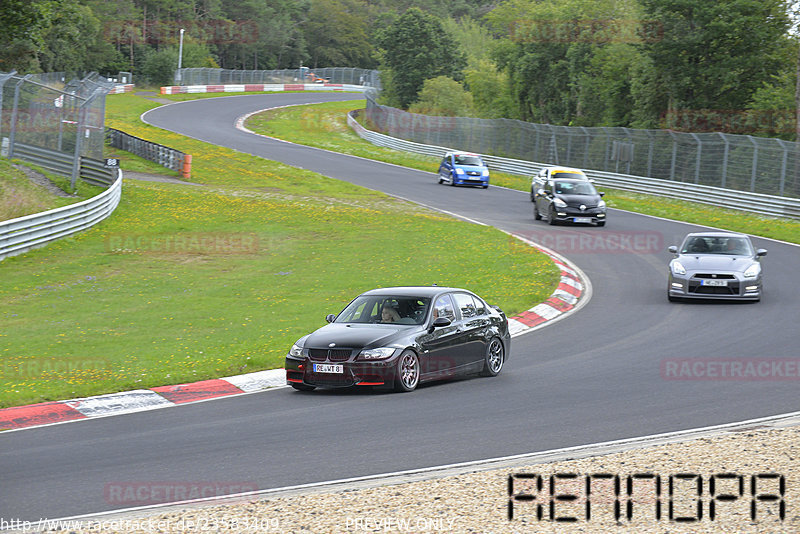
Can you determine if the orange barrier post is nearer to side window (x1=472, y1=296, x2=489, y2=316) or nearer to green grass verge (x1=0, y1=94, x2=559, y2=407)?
green grass verge (x1=0, y1=94, x2=559, y2=407)

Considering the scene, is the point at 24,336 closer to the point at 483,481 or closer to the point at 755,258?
the point at 483,481

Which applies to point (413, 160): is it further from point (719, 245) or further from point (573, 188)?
point (719, 245)

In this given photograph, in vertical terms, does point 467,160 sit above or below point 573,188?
above

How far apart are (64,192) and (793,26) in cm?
3795

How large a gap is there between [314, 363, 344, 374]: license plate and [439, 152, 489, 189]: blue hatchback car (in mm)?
32645

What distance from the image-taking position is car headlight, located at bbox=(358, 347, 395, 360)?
11938 millimetres

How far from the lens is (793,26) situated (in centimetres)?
4978

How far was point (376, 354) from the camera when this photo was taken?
11.9 m

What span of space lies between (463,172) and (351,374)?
3290 centimetres

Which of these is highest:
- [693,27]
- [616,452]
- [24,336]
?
[693,27]

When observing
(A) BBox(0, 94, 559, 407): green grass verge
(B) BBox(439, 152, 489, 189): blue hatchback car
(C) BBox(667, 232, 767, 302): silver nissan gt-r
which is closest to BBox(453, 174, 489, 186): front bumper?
(B) BBox(439, 152, 489, 189): blue hatchback car

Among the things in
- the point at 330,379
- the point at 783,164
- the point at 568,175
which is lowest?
the point at 330,379

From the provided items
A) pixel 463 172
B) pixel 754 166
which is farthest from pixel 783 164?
pixel 463 172

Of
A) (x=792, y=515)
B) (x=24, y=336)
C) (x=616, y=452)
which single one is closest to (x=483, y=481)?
(x=616, y=452)
